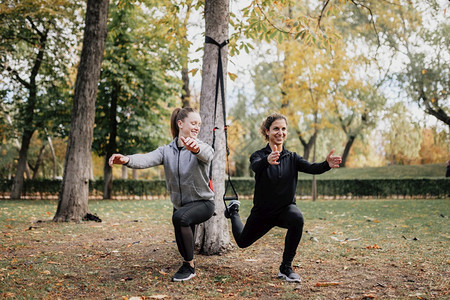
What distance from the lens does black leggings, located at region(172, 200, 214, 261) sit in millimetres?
3850

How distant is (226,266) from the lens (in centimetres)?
457

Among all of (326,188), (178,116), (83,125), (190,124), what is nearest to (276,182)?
(190,124)

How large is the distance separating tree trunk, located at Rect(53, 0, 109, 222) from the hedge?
11.8 meters

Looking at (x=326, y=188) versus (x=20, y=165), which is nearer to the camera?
(x=20, y=165)

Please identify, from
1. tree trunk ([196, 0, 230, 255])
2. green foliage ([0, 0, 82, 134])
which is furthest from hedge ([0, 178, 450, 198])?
tree trunk ([196, 0, 230, 255])

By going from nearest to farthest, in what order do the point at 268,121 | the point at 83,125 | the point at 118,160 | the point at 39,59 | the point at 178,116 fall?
the point at 118,160 < the point at 178,116 < the point at 268,121 < the point at 83,125 < the point at 39,59

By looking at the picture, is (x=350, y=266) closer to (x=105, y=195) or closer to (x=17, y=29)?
(x=105, y=195)

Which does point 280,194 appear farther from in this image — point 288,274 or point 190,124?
point 190,124

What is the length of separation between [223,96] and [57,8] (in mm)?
14128

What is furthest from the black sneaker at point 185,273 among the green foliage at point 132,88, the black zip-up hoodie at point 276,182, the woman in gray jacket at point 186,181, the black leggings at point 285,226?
the green foliage at point 132,88

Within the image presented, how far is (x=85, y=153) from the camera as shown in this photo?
902cm

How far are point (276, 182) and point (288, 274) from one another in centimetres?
98

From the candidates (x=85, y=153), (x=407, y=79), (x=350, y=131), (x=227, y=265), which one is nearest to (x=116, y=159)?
(x=227, y=265)

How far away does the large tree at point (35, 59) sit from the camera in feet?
54.6
